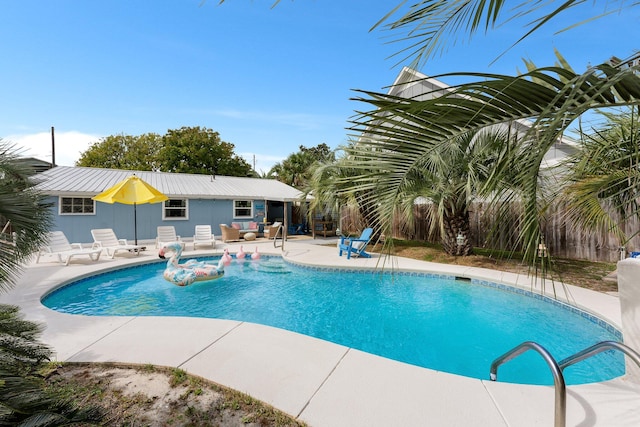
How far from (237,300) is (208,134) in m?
31.6

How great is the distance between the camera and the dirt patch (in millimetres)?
2701

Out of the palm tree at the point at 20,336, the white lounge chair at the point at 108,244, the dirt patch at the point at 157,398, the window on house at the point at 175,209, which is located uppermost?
the window on house at the point at 175,209

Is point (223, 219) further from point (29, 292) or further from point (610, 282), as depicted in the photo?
point (610, 282)

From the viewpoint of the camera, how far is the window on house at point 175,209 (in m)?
15.7

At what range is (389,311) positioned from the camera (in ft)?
23.2

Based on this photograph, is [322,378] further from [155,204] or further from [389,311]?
[155,204]

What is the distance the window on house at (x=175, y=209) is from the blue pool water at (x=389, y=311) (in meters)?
6.12

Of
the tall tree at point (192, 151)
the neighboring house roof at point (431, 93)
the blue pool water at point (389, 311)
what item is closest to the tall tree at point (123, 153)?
the tall tree at point (192, 151)

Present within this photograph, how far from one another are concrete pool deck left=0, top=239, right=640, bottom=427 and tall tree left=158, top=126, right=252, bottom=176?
3112cm

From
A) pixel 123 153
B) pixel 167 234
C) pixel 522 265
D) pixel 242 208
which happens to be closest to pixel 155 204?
pixel 167 234

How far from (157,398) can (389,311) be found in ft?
17.3

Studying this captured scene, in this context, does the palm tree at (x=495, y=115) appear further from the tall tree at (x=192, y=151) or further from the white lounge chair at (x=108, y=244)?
the tall tree at (x=192, y=151)

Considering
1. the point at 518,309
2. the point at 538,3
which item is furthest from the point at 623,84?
the point at 518,309

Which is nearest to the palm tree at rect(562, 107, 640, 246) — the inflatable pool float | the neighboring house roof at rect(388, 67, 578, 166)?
the neighboring house roof at rect(388, 67, 578, 166)
